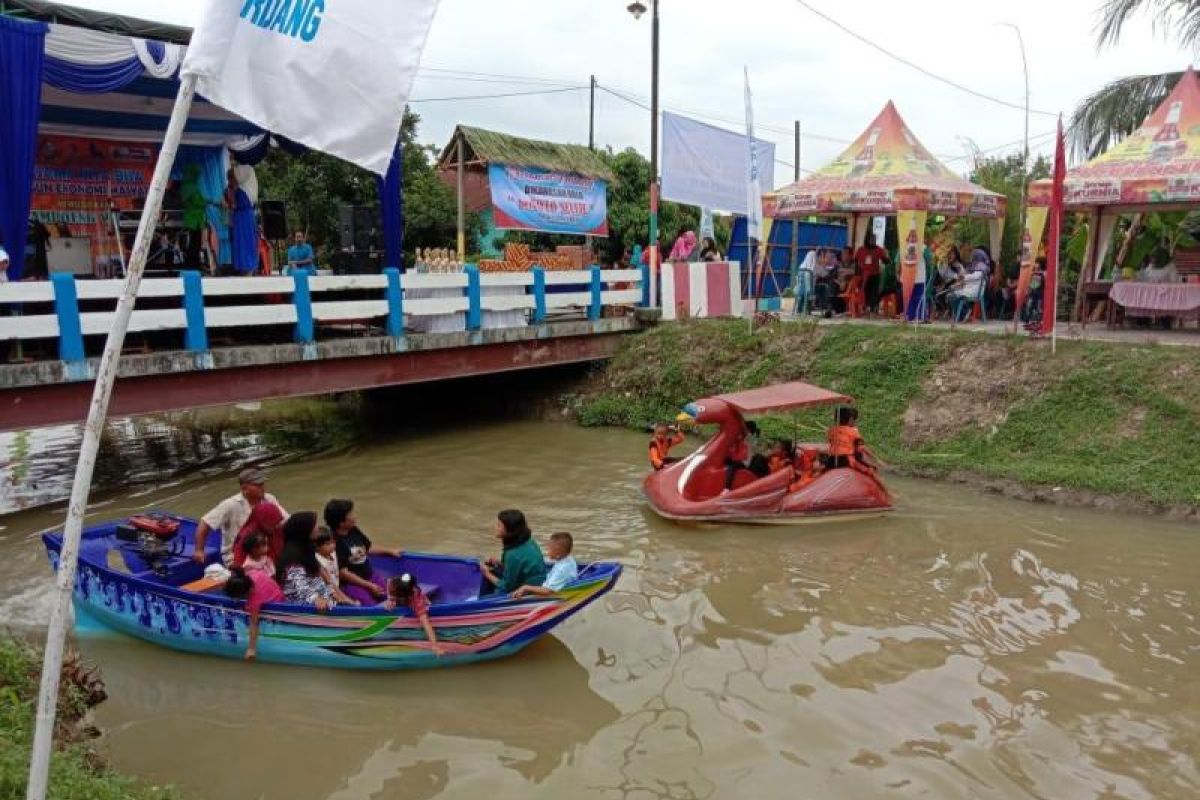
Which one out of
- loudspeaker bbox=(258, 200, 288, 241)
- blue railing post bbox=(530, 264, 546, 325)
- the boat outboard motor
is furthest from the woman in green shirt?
loudspeaker bbox=(258, 200, 288, 241)

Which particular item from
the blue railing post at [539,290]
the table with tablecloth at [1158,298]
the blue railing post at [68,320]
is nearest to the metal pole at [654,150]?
the blue railing post at [539,290]

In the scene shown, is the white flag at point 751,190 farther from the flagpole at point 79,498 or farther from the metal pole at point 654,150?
the flagpole at point 79,498

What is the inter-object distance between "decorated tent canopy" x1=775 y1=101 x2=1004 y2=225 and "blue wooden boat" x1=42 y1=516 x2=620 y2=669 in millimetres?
12326

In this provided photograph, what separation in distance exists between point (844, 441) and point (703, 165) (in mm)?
9418

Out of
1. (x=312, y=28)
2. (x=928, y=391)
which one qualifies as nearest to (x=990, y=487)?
(x=928, y=391)

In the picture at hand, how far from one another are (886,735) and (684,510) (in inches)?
184

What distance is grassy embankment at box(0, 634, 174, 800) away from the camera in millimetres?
4227

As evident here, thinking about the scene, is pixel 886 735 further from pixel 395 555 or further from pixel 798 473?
pixel 798 473

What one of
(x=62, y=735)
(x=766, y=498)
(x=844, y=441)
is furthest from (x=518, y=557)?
(x=844, y=441)

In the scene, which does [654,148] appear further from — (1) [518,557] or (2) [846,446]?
(1) [518,557]

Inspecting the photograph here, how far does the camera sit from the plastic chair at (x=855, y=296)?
19.4m

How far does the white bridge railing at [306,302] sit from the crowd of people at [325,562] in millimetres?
4057

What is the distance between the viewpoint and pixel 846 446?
10719mm

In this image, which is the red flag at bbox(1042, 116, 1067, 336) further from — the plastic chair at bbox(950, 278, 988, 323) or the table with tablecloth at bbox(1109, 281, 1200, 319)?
the plastic chair at bbox(950, 278, 988, 323)
